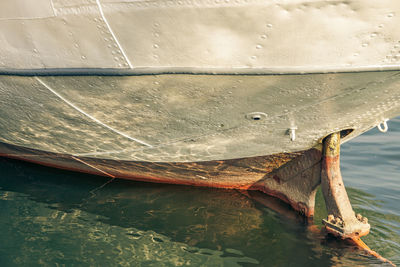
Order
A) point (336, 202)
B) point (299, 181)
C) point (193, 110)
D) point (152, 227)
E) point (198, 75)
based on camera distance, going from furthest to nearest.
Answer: point (299, 181)
point (152, 227)
point (336, 202)
point (193, 110)
point (198, 75)

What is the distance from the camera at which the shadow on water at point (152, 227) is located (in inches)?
148

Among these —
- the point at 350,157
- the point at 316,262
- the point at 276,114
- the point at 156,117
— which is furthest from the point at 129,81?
the point at 350,157

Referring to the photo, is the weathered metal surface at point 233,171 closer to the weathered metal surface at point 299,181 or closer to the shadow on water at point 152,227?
the weathered metal surface at point 299,181

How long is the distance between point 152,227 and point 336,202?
2.09m

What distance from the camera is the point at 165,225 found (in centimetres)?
447

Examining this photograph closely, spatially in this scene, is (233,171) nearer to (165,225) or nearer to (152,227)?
(165,225)

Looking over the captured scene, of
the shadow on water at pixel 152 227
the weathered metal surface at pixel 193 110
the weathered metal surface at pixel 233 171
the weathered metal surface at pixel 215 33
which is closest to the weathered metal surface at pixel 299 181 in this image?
the weathered metal surface at pixel 233 171

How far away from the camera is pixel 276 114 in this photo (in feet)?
11.1

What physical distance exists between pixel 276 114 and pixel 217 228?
1.72 metres

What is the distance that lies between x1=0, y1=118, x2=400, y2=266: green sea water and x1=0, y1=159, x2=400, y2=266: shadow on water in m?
0.01

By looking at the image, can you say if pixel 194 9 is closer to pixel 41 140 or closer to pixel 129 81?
pixel 129 81

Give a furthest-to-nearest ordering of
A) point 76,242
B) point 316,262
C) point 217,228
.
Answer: point 217,228 < point 76,242 < point 316,262

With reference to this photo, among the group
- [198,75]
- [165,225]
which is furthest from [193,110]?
[165,225]

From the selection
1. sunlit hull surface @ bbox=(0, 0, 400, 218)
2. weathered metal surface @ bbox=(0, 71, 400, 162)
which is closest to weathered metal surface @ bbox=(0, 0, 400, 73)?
sunlit hull surface @ bbox=(0, 0, 400, 218)
